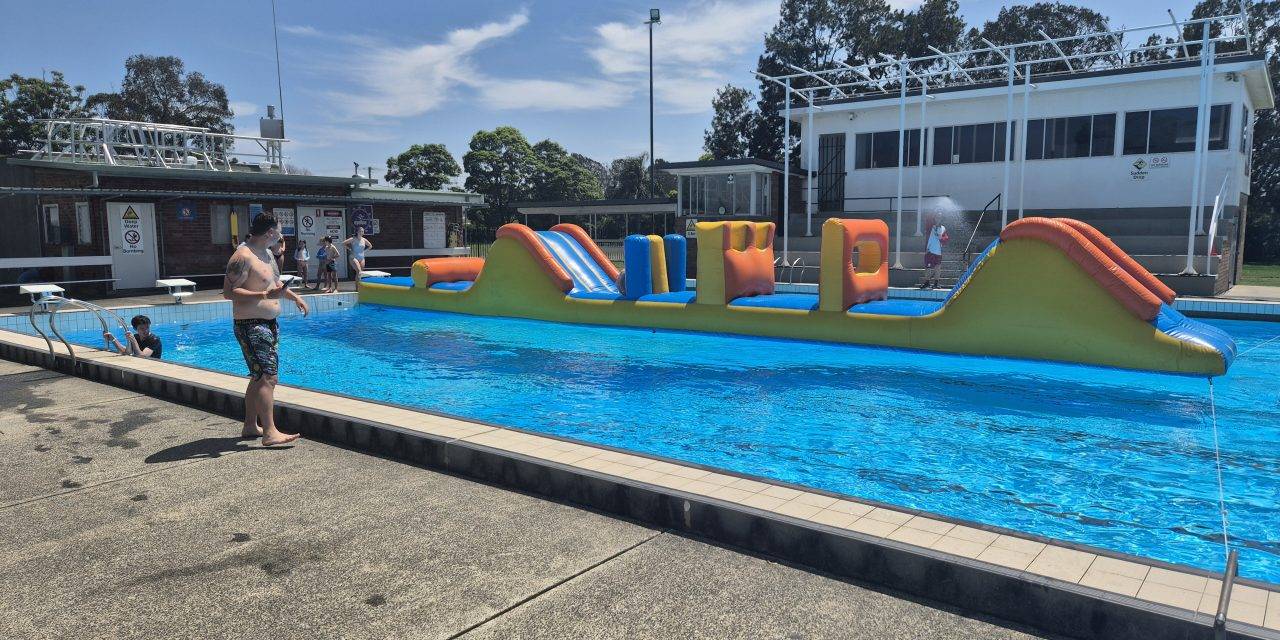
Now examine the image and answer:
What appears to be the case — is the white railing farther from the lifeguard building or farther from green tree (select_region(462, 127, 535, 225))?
green tree (select_region(462, 127, 535, 225))

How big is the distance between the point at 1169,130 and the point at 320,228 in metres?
23.3

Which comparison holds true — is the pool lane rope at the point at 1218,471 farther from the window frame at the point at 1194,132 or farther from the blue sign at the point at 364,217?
the blue sign at the point at 364,217

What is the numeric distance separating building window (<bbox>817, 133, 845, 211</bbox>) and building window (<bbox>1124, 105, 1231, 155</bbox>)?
816 centimetres

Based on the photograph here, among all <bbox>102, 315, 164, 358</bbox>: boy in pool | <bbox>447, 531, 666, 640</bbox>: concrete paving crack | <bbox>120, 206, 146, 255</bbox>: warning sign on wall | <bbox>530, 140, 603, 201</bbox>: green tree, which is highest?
<bbox>530, 140, 603, 201</bbox>: green tree

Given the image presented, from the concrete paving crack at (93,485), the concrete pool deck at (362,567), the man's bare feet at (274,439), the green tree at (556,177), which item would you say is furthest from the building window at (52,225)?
the green tree at (556,177)

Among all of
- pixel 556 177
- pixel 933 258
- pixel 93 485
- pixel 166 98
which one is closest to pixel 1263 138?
pixel 933 258

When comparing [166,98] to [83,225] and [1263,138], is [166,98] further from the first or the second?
[1263,138]

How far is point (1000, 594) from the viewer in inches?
129

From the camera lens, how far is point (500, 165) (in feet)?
183

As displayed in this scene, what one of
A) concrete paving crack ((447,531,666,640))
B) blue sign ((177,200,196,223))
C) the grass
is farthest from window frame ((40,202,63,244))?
the grass

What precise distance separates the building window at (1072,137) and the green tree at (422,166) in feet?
124

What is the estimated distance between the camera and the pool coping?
305 cm

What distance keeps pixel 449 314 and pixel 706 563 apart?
14288 mm

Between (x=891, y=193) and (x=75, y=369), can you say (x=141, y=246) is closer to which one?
(x=75, y=369)
